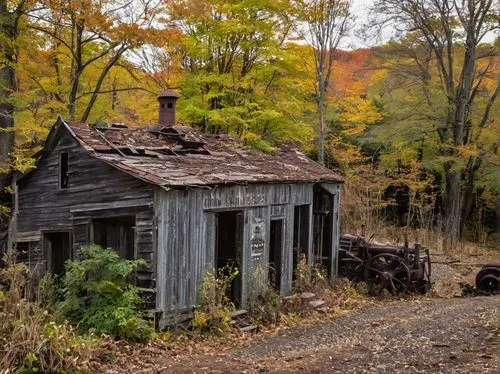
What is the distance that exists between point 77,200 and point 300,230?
22.3 ft

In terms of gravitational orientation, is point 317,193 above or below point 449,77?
below

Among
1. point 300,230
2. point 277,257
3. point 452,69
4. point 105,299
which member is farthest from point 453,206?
point 105,299

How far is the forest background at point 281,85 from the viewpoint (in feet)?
57.1

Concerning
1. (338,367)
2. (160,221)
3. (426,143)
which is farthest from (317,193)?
(426,143)

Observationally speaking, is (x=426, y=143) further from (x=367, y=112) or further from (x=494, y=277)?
(x=494, y=277)

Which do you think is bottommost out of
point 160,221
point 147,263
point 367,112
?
point 147,263

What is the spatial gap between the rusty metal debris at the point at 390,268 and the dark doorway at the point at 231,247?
4.64m

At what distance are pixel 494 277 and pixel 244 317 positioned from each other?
8888 millimetres

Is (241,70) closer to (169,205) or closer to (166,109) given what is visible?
(166,109)

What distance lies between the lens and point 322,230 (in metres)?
18.4

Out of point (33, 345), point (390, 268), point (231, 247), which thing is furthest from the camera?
point (390, 268)

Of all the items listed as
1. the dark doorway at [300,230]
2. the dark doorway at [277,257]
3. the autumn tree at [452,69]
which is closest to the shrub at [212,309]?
the dark doorway at [277,257]

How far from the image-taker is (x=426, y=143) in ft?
100

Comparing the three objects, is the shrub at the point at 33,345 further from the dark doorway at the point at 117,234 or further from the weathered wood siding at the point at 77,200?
the dark doorway at the point at 117,234
